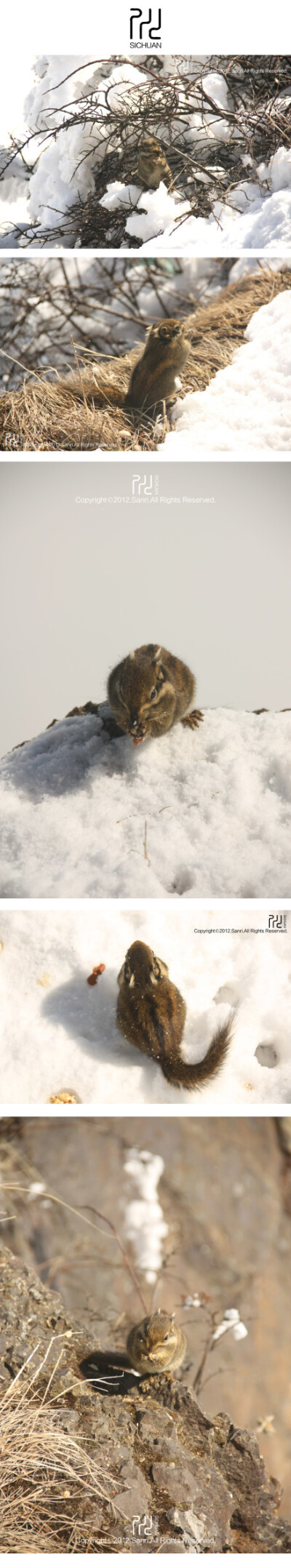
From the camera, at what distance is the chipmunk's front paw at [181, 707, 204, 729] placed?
2.30m

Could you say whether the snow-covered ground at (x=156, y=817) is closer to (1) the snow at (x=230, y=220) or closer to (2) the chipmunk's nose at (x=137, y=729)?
(2) the chipmunk's nose at (x=137, y=729)

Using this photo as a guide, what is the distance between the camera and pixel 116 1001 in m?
2.21

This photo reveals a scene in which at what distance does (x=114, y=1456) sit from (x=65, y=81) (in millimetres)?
3266

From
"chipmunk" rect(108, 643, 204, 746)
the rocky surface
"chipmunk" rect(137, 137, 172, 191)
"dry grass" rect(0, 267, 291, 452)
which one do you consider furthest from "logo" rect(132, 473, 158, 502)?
the rocky surface

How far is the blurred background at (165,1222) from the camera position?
222 centimetres

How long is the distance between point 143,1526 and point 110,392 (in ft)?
8.65

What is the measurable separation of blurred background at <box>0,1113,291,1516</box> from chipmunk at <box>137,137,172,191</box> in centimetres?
241

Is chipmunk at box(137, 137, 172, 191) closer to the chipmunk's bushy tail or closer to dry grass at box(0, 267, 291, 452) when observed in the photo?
dry grass at box(0, 267, 291, 452)

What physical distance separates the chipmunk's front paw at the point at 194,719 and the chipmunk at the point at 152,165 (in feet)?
4.45

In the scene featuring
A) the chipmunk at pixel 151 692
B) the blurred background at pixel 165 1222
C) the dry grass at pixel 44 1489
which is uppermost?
the chipmunk at pixel 151 692

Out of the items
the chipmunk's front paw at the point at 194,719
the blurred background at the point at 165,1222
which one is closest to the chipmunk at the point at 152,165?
the chipmunk's front paw at the point at 194,719

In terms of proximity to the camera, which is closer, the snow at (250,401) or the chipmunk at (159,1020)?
the chipmunk at (159,1020)

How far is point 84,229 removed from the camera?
2.35 meters

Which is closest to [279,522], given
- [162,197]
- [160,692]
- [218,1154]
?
[160,692]
